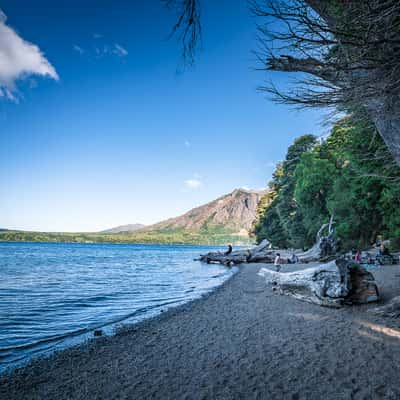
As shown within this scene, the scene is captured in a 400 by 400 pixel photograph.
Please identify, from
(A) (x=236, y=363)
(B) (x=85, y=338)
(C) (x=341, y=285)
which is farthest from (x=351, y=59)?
(B) (x=85, y=338)

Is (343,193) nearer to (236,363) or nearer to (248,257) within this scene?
(248,257)

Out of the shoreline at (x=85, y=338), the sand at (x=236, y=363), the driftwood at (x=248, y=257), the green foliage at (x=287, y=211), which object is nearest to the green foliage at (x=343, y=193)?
the green foliage at (x=287, y=211)

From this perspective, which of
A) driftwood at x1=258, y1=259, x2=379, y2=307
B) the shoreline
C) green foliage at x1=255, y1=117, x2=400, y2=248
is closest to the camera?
the shoreline

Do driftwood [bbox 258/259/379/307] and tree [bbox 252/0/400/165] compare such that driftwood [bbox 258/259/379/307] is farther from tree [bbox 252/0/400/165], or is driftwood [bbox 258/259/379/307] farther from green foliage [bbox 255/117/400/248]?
tree [bbox 252/0/400/165]

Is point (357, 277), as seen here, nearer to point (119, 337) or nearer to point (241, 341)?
point (241, 341)

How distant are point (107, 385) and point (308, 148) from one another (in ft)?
133

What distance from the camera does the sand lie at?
282cm

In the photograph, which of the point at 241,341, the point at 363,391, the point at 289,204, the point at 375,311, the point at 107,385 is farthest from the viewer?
the point at 289,204

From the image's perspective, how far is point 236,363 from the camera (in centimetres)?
349

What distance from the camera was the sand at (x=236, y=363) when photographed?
2.82 m

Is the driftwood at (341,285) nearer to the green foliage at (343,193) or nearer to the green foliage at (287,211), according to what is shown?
the green foliage at (343,193)

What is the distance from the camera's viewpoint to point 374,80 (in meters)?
2.46

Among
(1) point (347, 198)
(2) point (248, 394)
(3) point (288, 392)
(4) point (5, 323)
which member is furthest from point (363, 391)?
(1) point (347, 198)

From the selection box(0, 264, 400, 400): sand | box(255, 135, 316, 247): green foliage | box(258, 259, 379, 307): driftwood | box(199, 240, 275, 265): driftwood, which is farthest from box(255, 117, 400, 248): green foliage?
box(199, 240, 275, 265): driftwood
